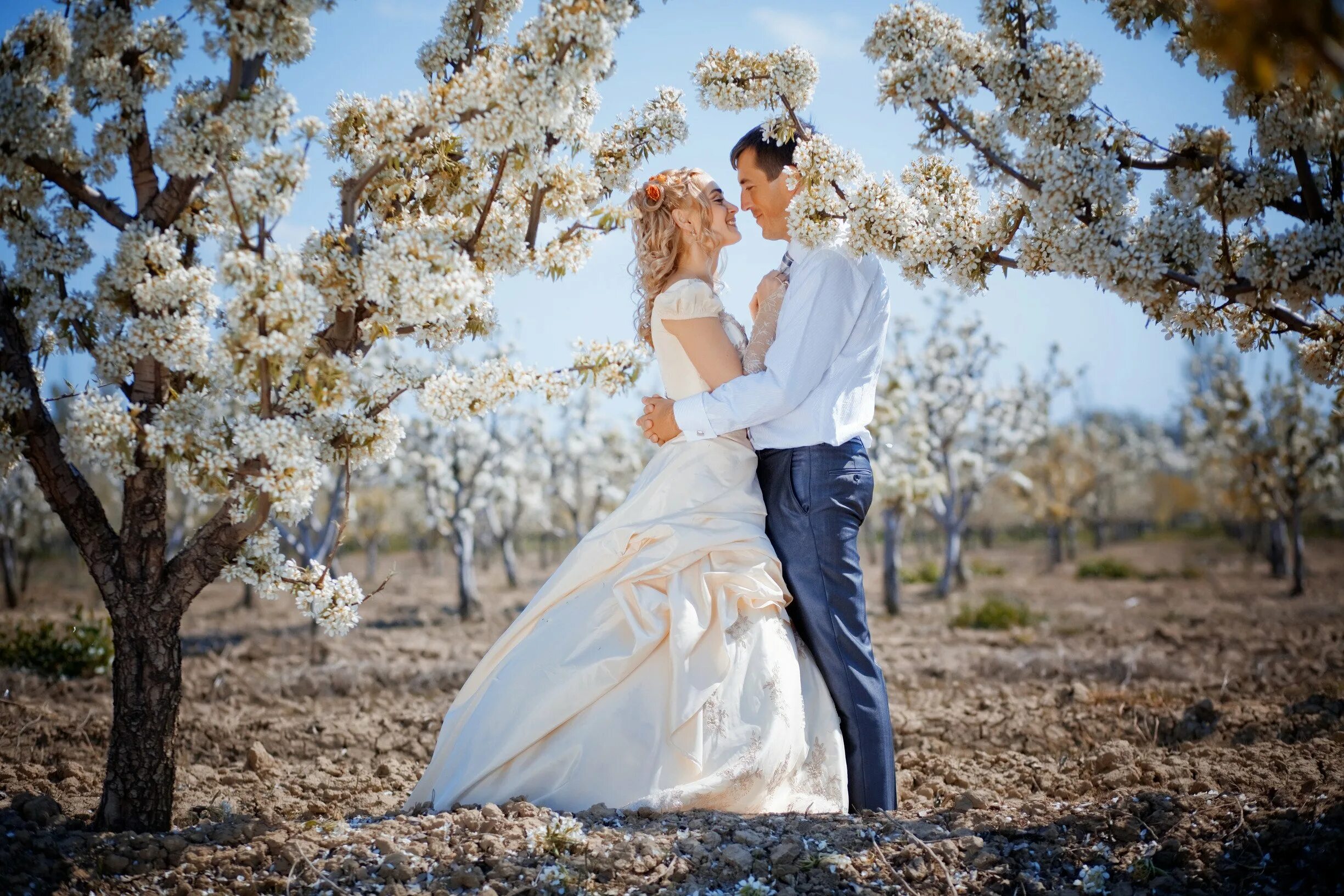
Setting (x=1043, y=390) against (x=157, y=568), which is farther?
(x=1043, y=390)

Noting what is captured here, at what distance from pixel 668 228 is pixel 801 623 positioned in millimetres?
1798

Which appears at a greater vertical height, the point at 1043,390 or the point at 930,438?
the point at 1043,390

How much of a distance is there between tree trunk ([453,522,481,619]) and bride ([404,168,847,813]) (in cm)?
1005

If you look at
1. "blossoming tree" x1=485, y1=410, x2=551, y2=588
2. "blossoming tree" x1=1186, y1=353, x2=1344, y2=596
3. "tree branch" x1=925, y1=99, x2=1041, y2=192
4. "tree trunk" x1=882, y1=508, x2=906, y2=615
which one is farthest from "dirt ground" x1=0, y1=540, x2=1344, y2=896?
"blossoming tree" x1=1186, y1=353, x2=1344, y2=596

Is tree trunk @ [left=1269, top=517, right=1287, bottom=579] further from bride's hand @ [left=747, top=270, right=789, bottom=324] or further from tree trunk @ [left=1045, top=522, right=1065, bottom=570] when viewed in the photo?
bride's hand @ [left=747, top=270, right=789, bottom=324]

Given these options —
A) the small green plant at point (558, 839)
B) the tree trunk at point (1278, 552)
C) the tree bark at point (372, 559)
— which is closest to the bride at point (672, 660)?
the small green plant at point (558, 839)

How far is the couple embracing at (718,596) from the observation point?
132 inches

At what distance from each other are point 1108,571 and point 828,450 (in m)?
20.2

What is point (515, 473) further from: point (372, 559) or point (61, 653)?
point (372, 559)

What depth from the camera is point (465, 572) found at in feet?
44.3

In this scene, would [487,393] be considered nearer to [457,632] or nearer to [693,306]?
[693,306]

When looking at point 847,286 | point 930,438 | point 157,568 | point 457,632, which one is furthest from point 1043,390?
point 157,568

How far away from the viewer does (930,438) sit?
14547 millimetres

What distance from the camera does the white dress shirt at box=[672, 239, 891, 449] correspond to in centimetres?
355
